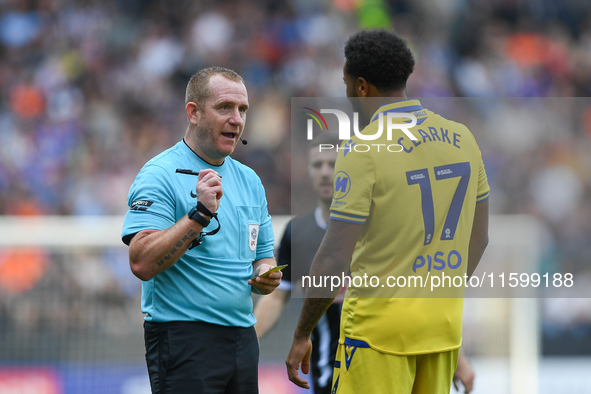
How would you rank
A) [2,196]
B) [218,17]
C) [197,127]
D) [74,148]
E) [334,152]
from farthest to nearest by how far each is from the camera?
[218,17], [74,148], [2,196], [334,152], [197,127]

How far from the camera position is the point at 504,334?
7215 millimetres

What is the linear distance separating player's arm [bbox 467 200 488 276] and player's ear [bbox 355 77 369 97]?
801 millimetres

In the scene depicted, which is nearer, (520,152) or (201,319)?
(201,319)

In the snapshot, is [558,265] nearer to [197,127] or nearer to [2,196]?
[197,127]

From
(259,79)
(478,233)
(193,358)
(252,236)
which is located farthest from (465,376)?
(259,79)

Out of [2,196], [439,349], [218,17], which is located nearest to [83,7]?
[218,17]

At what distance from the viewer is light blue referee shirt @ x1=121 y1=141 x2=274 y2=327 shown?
10.7 feet

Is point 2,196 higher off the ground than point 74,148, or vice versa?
point 74,148

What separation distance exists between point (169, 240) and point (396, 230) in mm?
992

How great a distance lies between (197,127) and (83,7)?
10.8 meters

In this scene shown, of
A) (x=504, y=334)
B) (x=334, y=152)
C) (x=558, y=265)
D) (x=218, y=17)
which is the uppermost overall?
(x=218, y=17)

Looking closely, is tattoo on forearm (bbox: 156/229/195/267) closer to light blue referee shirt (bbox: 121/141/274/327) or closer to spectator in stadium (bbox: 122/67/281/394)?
spectator in stadium (bbox: 122/67/281/394)

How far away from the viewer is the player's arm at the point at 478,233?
11.7ft

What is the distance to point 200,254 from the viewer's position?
3354 mm
